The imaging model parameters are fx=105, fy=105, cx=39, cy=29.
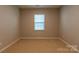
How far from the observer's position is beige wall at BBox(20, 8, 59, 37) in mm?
5477

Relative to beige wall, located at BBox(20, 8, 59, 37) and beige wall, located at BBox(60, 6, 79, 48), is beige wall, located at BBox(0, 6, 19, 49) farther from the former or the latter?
beige wall, located at BBox(60, 6, 79, 48)

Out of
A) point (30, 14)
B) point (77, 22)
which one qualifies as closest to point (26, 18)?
point (30, 14)

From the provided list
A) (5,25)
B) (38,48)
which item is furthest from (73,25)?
(5,25)

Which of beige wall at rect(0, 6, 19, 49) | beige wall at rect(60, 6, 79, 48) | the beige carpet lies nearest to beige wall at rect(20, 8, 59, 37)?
the beige carpet

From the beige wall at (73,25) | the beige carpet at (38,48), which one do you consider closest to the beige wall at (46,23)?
the beige carpet at (38,48)

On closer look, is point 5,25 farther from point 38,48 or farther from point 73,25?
point 73,25

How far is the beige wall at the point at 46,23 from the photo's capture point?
5477 mm

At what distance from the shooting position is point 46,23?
5.80 m

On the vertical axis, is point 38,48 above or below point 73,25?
below

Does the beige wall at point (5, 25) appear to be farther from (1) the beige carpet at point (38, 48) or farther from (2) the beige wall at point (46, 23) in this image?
(2) the beige wall at point (46, 23)

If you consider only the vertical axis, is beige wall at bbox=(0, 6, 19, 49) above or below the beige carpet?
above

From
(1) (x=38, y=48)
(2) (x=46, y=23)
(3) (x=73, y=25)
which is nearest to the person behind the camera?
(3) (x=73, y=25)
